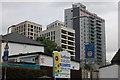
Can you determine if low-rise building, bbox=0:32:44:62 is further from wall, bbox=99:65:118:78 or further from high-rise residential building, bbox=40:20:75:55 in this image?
high-rise residential building, bbox=40:20:75:55

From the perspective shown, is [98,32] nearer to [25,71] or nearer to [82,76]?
[82,76]

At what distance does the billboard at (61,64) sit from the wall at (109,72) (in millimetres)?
21309

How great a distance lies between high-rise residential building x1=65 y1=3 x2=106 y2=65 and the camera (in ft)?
431

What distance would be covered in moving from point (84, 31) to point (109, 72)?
94.5 meters

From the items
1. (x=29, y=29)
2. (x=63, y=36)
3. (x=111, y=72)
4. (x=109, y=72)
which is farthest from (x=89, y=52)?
(x=29, y=29)

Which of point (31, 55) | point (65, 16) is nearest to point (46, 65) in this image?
point (31, 55)

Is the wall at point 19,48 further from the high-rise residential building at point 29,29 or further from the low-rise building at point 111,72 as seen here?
the high-rise residential building at point 29,29

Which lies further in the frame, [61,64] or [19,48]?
[19,48]

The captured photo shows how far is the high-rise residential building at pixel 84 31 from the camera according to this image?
131363 millimetres

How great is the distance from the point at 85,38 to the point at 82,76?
101 meters

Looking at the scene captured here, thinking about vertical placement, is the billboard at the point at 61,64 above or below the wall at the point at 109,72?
above

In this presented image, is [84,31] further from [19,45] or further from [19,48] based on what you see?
[19,48]

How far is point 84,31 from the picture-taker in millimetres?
137500

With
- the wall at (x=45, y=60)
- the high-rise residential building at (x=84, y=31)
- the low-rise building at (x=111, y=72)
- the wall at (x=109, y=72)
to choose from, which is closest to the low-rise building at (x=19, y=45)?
the wall at (x=45, y=60)
